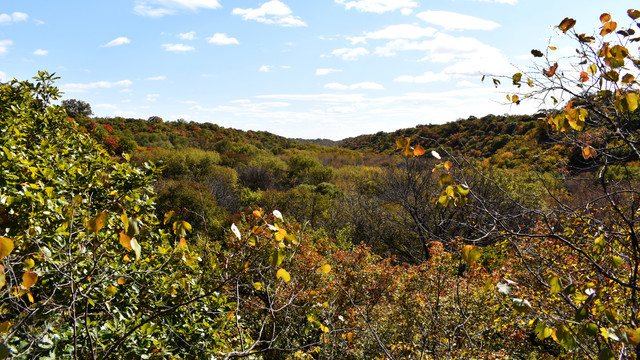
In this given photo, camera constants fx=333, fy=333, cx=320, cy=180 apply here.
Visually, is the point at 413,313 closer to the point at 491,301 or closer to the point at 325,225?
the point at 491,301

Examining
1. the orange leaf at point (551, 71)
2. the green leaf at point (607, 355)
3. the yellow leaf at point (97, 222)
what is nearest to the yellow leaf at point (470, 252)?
the green leaf at point (607, 355)

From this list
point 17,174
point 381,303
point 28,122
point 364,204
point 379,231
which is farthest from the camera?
point 364,204

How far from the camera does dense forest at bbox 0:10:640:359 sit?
2.05 metres

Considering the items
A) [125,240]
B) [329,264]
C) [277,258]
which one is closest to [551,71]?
[277,258]

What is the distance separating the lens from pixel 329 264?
7691mm

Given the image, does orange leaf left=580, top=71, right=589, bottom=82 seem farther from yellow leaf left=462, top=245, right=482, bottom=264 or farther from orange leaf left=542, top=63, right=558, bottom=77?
yellow leaf left=462, top=245, right=482, bottom=264

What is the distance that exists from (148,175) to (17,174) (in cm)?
137

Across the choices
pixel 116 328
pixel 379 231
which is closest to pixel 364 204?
pixel 379 231

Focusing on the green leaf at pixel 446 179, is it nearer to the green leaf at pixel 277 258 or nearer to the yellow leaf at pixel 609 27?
the green leaf at pixel 277 258

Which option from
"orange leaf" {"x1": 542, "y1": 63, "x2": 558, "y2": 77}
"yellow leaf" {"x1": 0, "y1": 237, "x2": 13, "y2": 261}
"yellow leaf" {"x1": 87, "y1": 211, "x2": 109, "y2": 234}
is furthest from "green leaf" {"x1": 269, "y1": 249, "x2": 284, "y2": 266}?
"orange leaf" {"x1": 542, "y1": 63, "x2": 558, "y2": 77}

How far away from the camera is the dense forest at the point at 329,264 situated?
80.8 inches

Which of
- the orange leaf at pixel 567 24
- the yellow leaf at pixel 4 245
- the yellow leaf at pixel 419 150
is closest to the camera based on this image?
the yellow leaf at pixel 4 245

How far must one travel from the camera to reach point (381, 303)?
7645 millimetres

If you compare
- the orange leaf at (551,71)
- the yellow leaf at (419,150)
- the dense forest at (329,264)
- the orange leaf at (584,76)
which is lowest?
the dense forest at (329,264)
